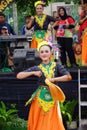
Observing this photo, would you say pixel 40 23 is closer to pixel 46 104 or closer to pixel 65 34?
pixel 65 34

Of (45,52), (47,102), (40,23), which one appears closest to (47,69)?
(45,52)

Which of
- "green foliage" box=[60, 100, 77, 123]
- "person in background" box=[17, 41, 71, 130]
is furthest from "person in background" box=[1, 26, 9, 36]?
"person in background" box=[17, 41, 71, 130]

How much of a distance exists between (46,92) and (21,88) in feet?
5.39

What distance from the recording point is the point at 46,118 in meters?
6.11

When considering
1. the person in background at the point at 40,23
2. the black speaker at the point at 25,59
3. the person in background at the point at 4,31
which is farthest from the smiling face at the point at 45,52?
the person in background at the point at 4,31

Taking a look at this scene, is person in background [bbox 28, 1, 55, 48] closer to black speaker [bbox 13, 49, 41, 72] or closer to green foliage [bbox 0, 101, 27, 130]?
black speaker [bbox 13, 49, 41, 72]

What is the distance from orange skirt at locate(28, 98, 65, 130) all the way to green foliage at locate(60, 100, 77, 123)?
1154 mm

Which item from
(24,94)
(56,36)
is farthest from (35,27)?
(24,94)

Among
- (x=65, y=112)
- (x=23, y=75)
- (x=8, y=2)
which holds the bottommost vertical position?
(x=65, y=112)

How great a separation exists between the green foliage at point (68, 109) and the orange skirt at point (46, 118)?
3.79 ft

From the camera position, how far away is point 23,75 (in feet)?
19.3

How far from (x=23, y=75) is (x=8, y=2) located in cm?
448

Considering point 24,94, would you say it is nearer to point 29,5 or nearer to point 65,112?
point 65,112

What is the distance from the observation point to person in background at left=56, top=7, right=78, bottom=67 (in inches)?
349
